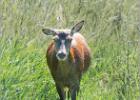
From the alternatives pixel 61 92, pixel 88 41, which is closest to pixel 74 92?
pixel 61 92

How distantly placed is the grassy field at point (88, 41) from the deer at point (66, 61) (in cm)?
10

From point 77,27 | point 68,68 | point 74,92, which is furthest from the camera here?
point 68,68

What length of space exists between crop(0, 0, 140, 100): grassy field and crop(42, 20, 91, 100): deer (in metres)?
0.10

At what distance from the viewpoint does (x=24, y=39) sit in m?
6.84

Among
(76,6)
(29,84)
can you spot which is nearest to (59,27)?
(76,6)

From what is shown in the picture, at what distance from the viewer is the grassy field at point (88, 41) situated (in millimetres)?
6435

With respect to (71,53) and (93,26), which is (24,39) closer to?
(71,53)

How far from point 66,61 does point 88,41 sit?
78 centimetres

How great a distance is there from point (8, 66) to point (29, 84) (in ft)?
1.07

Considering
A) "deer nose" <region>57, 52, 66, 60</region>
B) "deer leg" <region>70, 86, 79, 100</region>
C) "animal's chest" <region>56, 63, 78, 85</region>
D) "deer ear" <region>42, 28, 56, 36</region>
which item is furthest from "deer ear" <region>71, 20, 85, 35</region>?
"deer leg" <region>70, 86, 79, 100</region>

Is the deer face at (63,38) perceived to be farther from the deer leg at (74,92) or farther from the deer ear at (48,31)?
the deer leg at (74,92)

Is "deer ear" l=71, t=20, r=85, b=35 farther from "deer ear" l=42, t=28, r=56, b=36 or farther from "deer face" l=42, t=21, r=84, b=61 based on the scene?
"deer ear" l=42, t=28, r=56, b=36

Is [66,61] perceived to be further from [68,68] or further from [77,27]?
[77,27]

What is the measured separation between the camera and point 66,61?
7.59 metres
